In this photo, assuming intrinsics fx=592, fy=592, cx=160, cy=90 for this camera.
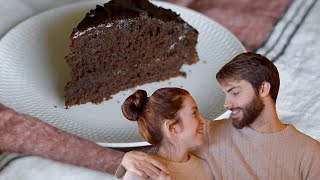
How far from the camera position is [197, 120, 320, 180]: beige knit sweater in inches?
14.6

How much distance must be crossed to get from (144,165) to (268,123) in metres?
0.09

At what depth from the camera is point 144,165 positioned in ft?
1.13

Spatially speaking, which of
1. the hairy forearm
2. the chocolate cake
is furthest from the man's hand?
the chocolate cake

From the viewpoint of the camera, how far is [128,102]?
36 centimetres

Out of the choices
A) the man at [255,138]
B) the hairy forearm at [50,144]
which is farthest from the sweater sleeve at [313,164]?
the hairy forearm at [50,144]

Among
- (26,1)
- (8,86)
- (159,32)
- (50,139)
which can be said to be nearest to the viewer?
(50,139)

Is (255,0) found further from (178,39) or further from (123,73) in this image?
(123,73)

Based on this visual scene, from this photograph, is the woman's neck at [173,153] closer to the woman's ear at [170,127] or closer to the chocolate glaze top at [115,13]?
the woman's ear at [170,127]

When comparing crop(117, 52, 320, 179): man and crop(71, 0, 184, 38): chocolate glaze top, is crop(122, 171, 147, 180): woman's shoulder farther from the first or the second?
crop(71, 0, 184, 38): chocolate glaze top

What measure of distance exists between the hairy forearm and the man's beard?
0.94 ft

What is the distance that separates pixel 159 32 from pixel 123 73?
94mm

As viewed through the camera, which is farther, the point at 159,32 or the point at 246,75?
the point at 159,32

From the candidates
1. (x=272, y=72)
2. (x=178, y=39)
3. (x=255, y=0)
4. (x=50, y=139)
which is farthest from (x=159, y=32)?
(x=272, y=72)

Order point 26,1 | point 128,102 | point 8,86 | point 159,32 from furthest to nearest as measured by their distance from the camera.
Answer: point 26,1
point 159,32
point 8,86
point 128,102
